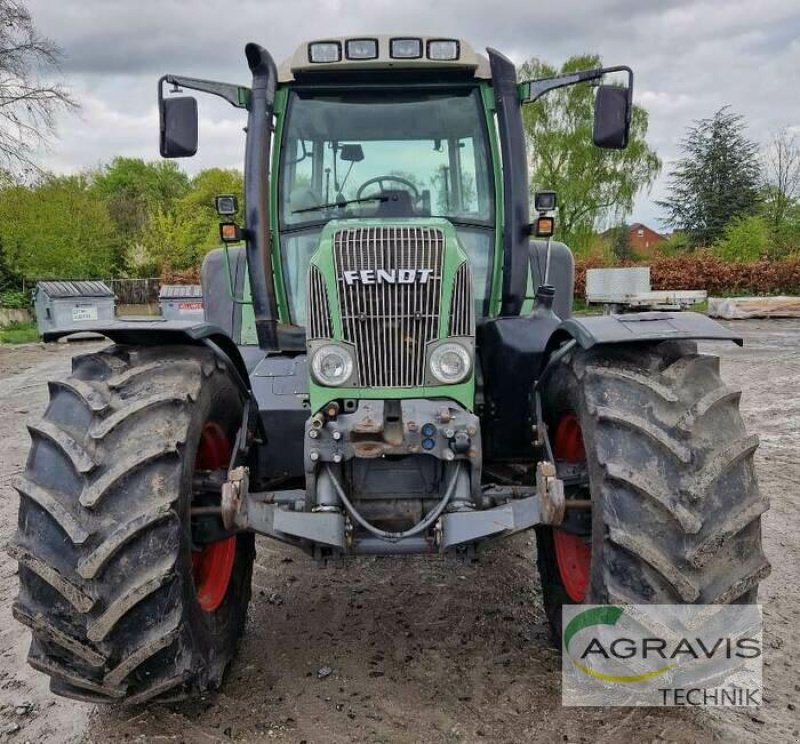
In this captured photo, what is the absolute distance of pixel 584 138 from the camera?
115 ft

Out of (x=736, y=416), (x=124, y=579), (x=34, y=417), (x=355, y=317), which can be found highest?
(x=355, y=317)

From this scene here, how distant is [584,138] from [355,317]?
34.8 meters

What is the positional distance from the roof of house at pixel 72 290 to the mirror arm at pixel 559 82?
17439mm

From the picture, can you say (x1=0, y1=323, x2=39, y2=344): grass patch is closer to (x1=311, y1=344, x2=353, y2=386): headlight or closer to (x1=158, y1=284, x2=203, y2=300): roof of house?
(x1=158, y1=284, x2=203, y2=300): roof of house

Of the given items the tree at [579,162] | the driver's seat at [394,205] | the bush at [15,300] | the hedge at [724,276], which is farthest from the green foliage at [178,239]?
the driver's seat at [394,205]

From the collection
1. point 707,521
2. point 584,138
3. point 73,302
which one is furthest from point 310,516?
point 584,138

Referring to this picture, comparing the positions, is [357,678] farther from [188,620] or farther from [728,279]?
[728,279]

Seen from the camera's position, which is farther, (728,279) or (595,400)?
(728,279)

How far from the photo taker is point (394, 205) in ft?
13.0

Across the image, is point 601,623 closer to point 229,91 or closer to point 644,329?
point 644,329

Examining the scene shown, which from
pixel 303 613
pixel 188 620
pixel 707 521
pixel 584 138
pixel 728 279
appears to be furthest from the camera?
pixel 584 138

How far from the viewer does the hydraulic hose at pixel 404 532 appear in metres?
2.92

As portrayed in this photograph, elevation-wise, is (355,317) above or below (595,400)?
above

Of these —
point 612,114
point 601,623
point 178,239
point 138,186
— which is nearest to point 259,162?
point 612,114
